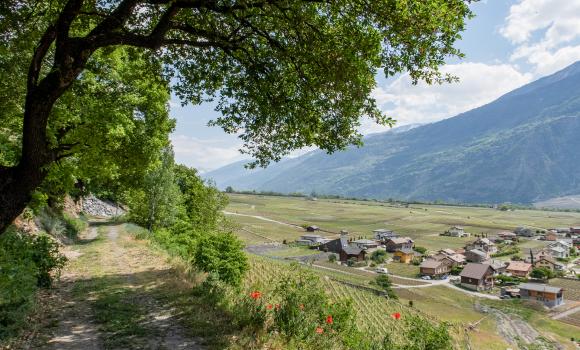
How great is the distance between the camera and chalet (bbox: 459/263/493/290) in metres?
98.2

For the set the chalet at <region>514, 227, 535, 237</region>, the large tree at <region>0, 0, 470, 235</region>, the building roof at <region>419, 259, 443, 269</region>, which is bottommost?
the chalet at <region>514, 227, 535, 237</region>

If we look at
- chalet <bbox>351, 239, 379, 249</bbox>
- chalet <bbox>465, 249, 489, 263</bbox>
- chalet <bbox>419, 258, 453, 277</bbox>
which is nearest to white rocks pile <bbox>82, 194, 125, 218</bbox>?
chalet <bbox>419, 258, 453, 277</bbox>

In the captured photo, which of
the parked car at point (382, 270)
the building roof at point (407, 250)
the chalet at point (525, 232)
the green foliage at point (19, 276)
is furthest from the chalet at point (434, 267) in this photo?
the green foliage at point (19, 276)

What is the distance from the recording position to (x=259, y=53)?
11906 mm

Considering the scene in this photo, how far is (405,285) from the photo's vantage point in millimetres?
92500

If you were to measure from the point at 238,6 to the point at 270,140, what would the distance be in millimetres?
5039

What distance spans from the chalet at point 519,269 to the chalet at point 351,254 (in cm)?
4260

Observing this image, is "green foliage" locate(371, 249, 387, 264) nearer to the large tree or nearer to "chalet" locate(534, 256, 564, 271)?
"chalet" locate(534, 256, 564, 271)

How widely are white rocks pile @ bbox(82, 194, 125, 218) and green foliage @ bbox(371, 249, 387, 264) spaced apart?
83869 millimetres

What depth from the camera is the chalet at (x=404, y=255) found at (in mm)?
127812

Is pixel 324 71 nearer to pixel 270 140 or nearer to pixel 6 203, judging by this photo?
pixel 270 140

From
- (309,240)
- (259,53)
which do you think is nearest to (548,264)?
(309,240)

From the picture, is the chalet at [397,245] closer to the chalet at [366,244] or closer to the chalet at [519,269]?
A: the chalet at [366,244]

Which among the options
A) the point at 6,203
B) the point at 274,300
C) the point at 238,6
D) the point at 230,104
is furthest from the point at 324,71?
the point at 6,203
